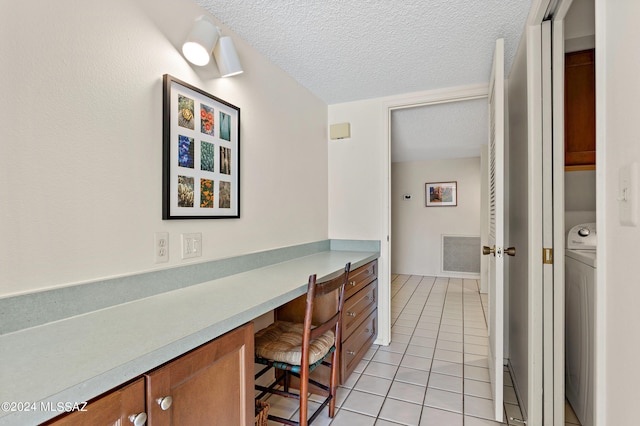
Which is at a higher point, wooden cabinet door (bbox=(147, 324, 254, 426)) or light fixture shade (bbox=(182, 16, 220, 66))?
light fixture shade (bbox=(182, 16, 220, 66))

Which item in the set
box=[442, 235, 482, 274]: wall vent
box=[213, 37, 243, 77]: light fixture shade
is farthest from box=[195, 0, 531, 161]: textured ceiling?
box=[442, 235, 482, 274]: wall vent

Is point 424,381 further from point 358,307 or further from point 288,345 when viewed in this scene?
point 288,345

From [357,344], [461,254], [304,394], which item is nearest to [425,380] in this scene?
[357,344]

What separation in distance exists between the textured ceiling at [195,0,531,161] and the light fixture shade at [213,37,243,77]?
179mm

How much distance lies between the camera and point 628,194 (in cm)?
60

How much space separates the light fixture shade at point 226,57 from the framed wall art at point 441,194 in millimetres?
4621

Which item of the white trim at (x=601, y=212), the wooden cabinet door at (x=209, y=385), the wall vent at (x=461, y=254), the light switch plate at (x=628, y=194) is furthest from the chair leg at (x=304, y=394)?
the wall vent at (x=461, y=254)

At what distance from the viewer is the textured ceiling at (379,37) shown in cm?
156

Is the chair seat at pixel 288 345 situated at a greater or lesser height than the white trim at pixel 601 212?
lesser

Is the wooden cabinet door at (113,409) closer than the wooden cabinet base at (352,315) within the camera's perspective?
Yes

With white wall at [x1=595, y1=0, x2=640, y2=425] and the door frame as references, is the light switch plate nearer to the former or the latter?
white wall at [x1=595, y1=0, x2=640, y2=425]

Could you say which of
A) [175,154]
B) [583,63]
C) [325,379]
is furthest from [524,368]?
[175,154]

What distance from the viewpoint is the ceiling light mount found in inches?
56.6

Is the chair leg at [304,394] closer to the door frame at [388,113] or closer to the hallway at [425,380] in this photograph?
the hallway at [425,380]
